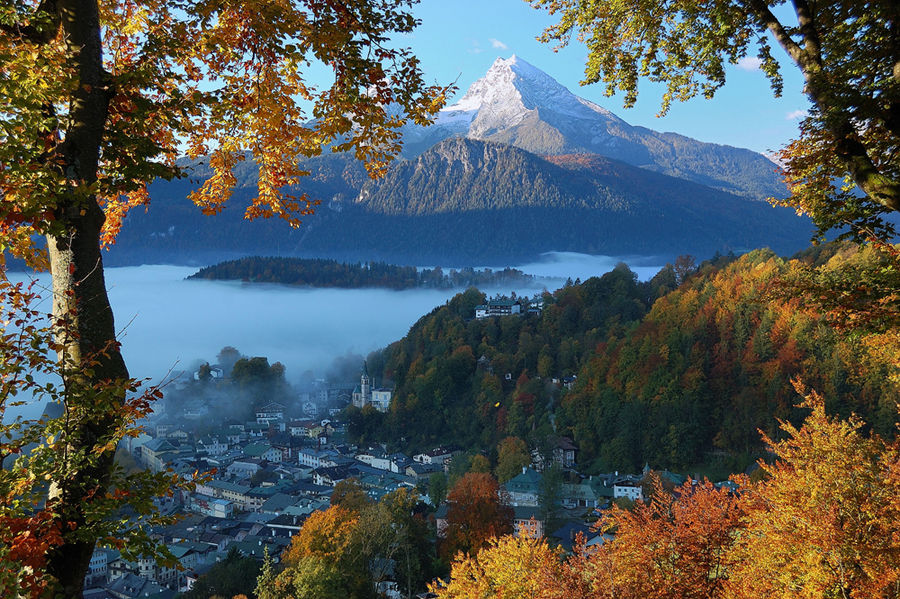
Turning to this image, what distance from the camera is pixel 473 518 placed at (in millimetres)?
29984

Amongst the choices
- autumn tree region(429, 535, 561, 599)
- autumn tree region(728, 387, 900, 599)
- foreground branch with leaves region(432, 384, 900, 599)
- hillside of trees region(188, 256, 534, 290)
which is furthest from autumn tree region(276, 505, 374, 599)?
hillside of trees region(188, 256, 534, 290)

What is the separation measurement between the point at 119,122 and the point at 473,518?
94.7 ft

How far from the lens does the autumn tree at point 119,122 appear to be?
3479 millimetres

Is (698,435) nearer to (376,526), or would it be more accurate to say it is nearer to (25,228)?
(376,526)

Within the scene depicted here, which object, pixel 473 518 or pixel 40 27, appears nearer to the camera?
pixel 40 27

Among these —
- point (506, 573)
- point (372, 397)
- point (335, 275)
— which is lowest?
point (372, 397)

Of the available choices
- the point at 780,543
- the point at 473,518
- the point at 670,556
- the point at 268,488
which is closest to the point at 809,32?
the point at 780,543

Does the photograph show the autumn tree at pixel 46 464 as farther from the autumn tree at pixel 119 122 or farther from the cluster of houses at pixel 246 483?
the cluster of houses at pixel 246 483

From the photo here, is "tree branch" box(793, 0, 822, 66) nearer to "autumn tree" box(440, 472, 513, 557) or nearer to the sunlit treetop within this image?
the sunlit treetop

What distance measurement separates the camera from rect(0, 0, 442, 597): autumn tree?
3.48m

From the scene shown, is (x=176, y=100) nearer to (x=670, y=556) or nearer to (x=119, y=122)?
(x=119, y=122)

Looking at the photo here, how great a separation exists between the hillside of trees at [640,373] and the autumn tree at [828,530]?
25143 millimetres

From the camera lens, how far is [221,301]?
188 metres

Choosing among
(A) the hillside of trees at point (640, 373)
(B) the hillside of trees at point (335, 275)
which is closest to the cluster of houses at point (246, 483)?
(A) the hillside of trees at point (640, 373)
